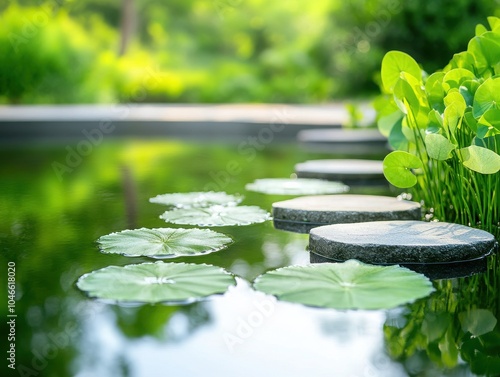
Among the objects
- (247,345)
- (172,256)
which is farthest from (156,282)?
(247,345)

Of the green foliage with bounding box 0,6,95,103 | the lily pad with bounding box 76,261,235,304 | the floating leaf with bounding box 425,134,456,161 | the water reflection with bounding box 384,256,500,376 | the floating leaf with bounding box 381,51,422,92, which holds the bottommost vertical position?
the water reflection with bounding box 384,256,500,376

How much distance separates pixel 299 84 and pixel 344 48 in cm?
281

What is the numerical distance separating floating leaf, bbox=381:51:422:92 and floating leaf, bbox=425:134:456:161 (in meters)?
0.48

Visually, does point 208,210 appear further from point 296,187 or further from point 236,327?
point 236,327

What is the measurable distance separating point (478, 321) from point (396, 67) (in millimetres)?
1468

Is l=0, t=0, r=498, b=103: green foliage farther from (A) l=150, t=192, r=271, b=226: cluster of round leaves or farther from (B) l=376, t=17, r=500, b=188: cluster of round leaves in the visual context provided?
(A) l=150, t=192, r=271, b=226: cluster of round leaves

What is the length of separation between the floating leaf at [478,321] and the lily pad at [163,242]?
1.00m

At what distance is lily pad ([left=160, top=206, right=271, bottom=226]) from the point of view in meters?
3.17

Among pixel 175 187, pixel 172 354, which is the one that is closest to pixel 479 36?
pixel 172 354

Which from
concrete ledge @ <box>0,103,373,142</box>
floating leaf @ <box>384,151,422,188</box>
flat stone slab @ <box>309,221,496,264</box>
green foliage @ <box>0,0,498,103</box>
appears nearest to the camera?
flat stone slab @ <box>309,221,496,264</box>

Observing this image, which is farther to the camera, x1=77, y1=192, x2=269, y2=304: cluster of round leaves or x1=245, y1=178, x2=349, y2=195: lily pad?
x1=245, y1=178, x2=349, y2=195: lily pad

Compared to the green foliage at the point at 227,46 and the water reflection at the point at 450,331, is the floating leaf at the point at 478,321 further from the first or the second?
the green foliage at the point at 227,46

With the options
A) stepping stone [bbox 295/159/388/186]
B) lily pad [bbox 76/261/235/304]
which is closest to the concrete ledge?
stepping stone [bbox 295/159/388/186]

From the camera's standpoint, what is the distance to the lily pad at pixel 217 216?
3.17 m
